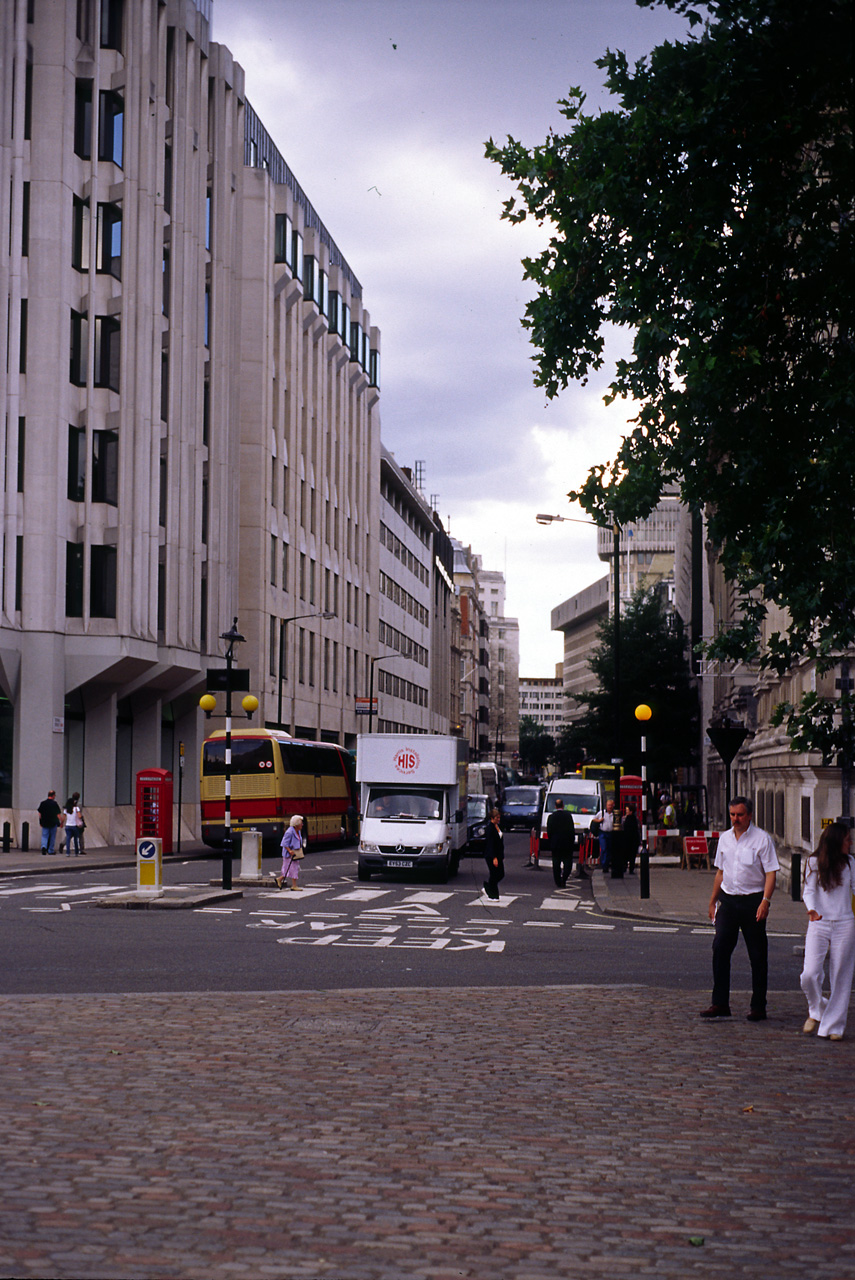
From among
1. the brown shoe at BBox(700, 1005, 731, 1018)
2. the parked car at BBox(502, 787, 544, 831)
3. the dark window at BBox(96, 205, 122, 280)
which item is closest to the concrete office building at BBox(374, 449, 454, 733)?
the parked car at BBox(502, 787, 544, 831)

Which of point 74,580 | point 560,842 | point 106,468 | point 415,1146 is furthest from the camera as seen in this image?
point 106,468

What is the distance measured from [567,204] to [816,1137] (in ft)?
30.8

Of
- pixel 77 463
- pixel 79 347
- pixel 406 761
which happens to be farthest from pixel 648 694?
pixel 406 761

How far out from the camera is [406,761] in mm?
34062

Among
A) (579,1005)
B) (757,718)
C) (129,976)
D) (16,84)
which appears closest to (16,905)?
(129,976)

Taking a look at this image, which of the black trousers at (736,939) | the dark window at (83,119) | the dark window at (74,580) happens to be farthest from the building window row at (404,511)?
the black trousers at (736,939)

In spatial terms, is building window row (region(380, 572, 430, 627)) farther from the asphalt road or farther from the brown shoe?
the brown shoe

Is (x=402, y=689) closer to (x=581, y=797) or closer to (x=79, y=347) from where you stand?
(x=581, y=797)

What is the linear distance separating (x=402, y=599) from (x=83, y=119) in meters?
63.9

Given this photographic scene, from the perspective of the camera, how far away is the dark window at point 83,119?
46969 millimetres

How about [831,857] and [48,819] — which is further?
[48,819]

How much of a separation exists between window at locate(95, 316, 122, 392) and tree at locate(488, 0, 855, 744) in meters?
34.2

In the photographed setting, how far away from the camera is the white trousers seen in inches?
456

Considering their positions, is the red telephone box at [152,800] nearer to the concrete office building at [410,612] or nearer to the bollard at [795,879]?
the bollard at [795,879]
